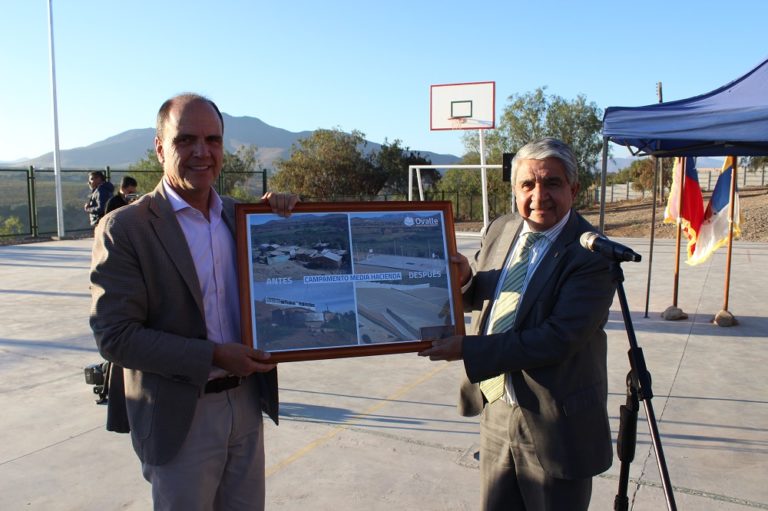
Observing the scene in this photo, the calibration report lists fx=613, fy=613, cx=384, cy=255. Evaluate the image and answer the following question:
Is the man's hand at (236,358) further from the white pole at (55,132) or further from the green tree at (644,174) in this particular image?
the green tree at (644,174)

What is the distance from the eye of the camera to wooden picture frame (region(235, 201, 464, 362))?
89.2 inches

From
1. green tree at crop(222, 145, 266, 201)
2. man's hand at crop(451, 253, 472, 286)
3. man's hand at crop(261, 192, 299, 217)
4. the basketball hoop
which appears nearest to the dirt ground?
the basketball hoop

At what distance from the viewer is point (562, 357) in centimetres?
214

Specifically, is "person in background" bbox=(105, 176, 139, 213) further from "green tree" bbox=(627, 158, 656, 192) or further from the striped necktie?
"green tree" bbox=(627, 158, 656, 192)

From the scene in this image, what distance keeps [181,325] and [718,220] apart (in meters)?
8.63

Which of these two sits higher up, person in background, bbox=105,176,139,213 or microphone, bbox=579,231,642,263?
person in background, bbox=105,176,139,213

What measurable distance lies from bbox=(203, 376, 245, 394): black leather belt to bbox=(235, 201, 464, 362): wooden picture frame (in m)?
0.15

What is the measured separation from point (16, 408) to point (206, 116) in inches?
159

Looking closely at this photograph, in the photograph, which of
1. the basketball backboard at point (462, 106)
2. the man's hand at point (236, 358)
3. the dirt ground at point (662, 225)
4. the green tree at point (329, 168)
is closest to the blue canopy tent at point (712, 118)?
the man's hand at point (236, 358)

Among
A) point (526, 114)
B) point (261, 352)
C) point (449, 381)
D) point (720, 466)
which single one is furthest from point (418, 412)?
point (526, 114)

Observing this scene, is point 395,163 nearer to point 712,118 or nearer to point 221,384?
point 712,118

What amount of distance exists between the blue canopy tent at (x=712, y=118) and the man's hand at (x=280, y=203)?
168 inches

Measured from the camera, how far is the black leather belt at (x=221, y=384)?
2168 mm

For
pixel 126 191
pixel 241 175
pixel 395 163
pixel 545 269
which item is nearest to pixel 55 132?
pixel 241 175
